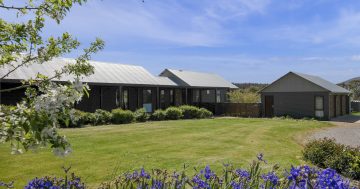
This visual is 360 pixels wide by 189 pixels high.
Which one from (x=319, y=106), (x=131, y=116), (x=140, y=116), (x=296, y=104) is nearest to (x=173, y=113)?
(x=140, y=116)

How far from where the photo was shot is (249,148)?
512 inches

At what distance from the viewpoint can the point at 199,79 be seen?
3991 centimetres

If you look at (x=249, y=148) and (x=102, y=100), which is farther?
(x=102, y=100)

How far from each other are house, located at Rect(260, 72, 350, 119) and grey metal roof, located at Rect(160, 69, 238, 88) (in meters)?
6.28

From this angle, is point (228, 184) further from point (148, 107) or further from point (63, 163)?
point (148, 107)

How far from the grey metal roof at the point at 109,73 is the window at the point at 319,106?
1296 cm

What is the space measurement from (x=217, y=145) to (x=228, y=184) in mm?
9111

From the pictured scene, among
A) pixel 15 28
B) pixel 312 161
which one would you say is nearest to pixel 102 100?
pixel 312 161

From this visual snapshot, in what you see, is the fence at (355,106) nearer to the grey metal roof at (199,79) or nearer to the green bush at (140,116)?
the grey metal roof at (199,79)

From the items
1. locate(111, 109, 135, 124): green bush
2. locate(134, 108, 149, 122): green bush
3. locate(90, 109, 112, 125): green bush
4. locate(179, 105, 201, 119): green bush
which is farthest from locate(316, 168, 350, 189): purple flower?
locate(179, 105, 201, 119): green bush

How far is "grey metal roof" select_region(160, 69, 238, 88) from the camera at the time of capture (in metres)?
36.5

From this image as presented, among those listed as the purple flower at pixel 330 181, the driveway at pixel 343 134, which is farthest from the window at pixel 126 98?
the purple flower at pixel 330 181

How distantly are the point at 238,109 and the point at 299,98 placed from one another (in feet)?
19.0

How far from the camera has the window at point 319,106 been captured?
32562mm
